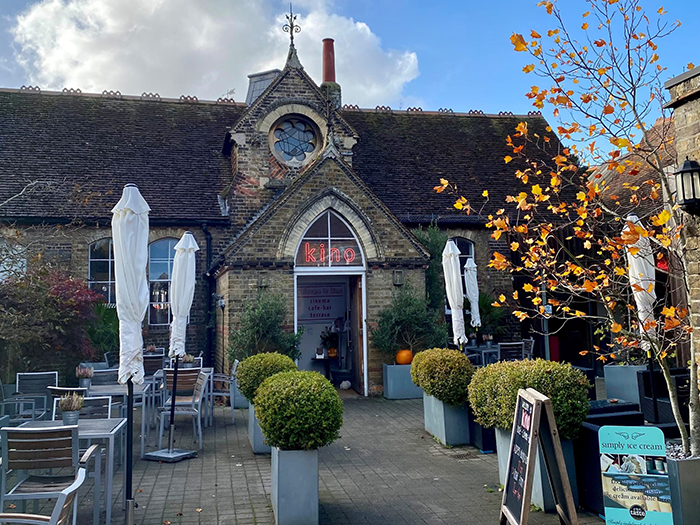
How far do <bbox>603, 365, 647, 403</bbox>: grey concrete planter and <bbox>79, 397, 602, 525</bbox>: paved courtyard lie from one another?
4562 millimetres

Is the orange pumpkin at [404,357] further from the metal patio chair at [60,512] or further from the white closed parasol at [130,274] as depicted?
the metal patio chair at [60,512]

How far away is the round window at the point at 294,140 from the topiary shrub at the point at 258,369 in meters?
9.41

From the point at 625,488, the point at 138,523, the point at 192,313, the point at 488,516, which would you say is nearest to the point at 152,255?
the point at 192,313

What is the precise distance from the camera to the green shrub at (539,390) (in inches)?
238

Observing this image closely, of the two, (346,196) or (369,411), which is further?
(346,196)

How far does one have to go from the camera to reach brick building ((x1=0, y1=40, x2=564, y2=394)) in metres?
14.3

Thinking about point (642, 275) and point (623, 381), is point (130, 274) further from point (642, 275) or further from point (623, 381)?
point (623, 381)

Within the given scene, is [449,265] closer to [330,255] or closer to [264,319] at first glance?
[330,255]

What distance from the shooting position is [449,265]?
1325 cm

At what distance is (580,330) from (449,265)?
7.94m

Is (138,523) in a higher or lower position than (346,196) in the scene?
lower

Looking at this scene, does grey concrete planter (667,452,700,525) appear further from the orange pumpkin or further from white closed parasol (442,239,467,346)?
the orange pumpkin

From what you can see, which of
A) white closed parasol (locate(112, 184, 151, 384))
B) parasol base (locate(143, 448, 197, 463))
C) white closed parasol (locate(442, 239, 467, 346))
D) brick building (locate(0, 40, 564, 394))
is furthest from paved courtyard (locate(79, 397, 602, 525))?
brick building (locate(0, 40, 564, 394))

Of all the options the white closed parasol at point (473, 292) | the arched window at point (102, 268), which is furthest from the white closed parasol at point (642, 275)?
the arched window at point (102, 268)
